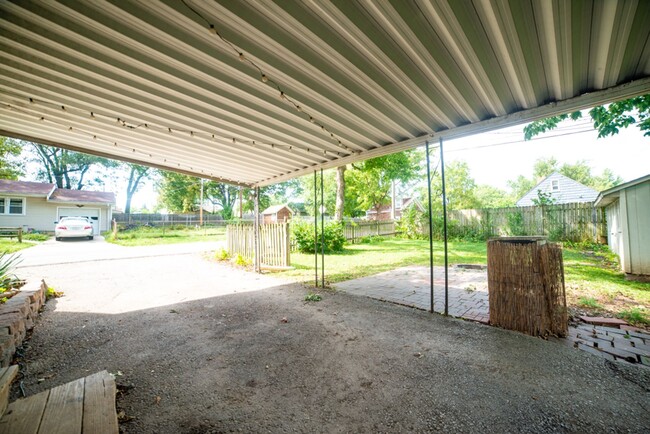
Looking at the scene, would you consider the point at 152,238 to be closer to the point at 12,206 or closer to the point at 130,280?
the point at 12,206

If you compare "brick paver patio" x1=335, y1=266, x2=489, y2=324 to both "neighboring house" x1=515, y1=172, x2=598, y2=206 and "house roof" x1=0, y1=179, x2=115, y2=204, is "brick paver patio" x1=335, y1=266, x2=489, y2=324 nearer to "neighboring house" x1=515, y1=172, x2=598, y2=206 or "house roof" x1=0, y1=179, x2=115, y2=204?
"neighboring house" x1=515, y1=172, x2=598, y2=206

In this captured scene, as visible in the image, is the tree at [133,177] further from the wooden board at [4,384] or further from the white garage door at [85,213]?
the wooden board at [4,384]

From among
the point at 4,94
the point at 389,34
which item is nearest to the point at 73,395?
the point at 389,34

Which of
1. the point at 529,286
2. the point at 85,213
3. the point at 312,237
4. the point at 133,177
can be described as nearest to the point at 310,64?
the point at 529,286

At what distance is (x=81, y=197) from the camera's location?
2205cm

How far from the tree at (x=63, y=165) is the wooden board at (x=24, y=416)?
36.8 metres

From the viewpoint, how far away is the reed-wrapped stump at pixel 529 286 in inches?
124

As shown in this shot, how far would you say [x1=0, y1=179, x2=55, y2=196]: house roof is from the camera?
1891 cm

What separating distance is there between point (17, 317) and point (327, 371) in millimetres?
3761

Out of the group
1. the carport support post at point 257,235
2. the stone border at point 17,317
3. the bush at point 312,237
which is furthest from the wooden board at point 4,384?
the bush at point 312,237

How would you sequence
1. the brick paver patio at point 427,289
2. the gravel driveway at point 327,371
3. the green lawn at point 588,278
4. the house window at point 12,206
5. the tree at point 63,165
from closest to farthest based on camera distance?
A: the gravel driveway at point 327,371 → the green lawn at point 588,278 → the brick paver patio at point 427,289 → the house window at point 12,206 → the tree at point 63,165

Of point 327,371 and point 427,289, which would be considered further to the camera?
point 427,289

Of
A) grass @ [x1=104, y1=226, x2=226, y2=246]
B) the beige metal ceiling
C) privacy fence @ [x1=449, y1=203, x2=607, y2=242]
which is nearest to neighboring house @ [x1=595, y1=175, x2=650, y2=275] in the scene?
the beige metal ceiling

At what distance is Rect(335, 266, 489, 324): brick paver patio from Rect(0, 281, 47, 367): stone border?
481cm
